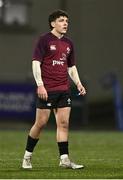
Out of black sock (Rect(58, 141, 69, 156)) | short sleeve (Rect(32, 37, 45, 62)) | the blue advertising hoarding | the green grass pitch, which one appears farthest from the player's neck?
the blue advertising hoarding

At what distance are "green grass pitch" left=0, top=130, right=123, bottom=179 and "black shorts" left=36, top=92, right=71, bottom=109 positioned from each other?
2.89ft

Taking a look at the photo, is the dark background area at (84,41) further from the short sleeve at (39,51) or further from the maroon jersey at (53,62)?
the short sleeve at (39,51)

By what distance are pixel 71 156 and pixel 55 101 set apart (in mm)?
2761

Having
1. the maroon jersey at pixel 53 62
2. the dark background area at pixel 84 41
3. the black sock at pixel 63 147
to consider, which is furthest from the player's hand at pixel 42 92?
the dark background area at pixel 84 41

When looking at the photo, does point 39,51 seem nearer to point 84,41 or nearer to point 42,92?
point 42,92

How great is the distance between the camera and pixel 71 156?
1384 cm

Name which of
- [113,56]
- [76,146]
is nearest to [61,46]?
[76,146]

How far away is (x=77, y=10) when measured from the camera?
29234 mm

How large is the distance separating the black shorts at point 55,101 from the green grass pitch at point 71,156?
882 mm

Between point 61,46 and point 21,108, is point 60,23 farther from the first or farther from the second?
point 21,108

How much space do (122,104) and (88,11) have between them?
4933mm

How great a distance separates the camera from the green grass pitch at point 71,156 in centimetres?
1056

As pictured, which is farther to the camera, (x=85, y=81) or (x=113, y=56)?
(x=113, y=56)

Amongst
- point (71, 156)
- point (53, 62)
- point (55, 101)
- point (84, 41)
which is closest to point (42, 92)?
point (55, 101)
